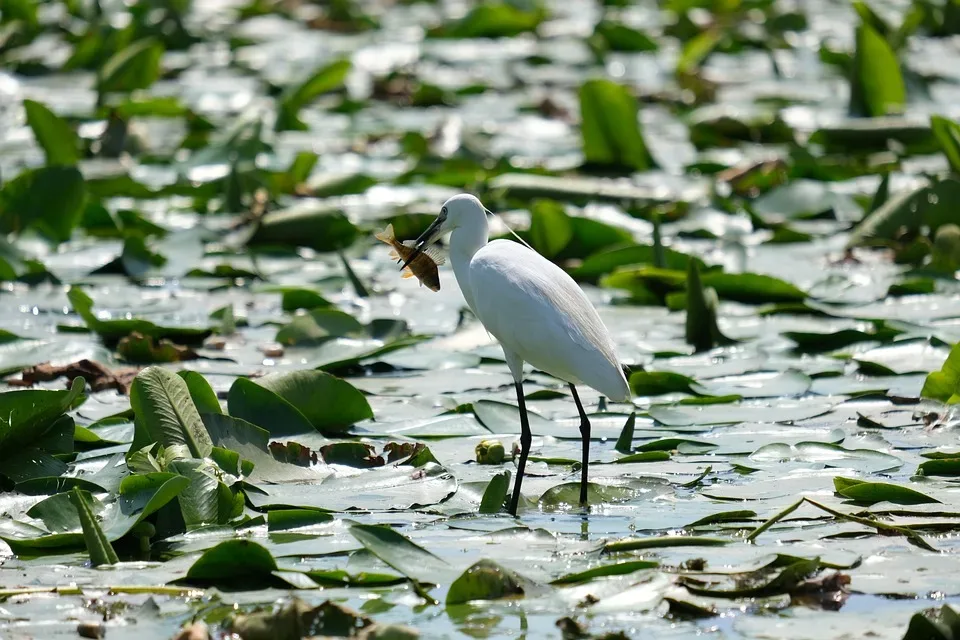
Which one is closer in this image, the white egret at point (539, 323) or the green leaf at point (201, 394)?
the white egret at point (539, 323)

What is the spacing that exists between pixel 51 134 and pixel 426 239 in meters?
3.43

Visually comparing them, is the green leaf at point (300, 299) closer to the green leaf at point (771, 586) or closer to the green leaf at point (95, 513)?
the green leaf at point (95, 513)

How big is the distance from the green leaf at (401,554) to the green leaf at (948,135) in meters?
3.78

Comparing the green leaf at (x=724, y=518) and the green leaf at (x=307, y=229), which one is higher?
the green leaf at (x=724, y=518)

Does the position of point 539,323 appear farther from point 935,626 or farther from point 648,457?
point 935,626

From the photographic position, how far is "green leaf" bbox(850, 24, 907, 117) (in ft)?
24.0

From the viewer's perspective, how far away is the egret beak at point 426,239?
11.7ft

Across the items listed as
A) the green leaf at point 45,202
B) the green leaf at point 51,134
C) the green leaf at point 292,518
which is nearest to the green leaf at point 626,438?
the green leaf at point 292,518

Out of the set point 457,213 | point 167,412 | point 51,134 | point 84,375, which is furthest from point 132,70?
point 167,412

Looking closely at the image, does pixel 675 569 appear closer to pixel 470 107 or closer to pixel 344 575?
pixel 344 575

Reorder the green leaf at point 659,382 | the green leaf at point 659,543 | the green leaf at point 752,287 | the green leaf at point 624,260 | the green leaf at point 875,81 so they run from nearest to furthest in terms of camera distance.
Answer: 1. the green leaf at point 659,543
2. the green leaf at point 659,382
3. the green leaf at point 752,287
4. the green leaf at point 624,260
5. the green leaf at point 875,81

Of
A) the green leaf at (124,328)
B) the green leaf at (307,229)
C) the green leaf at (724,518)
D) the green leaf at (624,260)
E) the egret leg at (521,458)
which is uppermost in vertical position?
the green leaf at (724,518)

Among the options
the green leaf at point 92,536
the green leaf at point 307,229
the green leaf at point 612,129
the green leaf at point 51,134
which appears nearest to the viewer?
the green leaf at point 92,536

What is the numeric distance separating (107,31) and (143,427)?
677 centimetres
